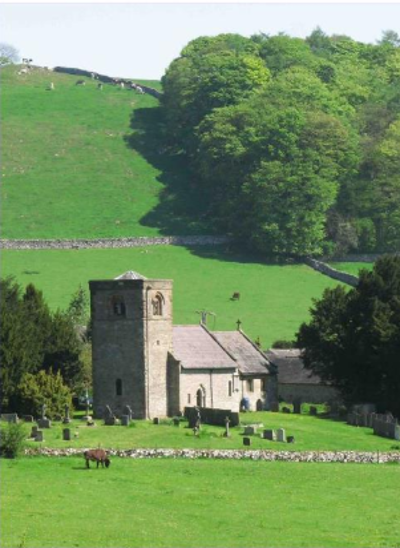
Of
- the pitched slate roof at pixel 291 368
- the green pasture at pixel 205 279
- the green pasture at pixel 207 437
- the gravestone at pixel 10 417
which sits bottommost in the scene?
the green pasture at pixel 207 437

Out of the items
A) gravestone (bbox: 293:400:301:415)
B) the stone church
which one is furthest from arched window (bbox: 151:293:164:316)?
gravestone (bbox: 293:400:301:415)

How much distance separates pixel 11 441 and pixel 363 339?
28138 millimetres

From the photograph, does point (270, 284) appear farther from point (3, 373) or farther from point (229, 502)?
point (229, 502)

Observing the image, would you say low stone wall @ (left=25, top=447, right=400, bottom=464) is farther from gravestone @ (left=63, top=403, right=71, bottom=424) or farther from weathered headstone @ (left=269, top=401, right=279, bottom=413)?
weathered headstone @ (left=269, top=401, right=279, bottom=413)

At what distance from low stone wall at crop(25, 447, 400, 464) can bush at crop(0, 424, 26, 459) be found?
1060 millimetres

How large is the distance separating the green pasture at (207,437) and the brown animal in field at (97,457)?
13.8 feet

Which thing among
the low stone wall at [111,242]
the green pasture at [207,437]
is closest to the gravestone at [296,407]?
the green pasture at [207,437]

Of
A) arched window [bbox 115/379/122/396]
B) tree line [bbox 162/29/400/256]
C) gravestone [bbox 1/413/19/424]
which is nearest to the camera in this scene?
gravestone [bbox 1/413/19/424]

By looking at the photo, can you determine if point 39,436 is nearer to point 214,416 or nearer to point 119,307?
point 214,416

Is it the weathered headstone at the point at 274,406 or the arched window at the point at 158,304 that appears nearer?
the arched window at the point at 158,304

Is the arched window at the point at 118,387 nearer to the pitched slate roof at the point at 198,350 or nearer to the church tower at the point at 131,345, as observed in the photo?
the church tower at the point at 131,345

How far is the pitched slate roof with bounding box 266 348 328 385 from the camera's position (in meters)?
107

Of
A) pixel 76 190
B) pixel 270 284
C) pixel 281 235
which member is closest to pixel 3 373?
pixel 270 284

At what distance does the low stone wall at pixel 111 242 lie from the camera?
154m
